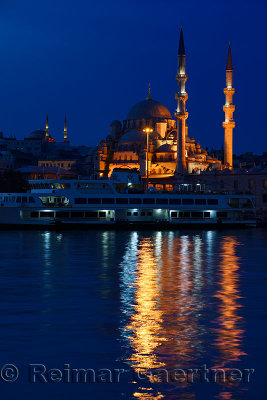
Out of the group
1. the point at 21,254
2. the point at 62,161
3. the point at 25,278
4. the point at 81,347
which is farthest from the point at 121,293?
the point at 62,161

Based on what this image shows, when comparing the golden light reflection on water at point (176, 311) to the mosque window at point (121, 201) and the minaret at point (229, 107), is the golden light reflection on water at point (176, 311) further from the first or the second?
the minaret at point (229, 107)

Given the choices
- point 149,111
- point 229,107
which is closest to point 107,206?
point 229,107

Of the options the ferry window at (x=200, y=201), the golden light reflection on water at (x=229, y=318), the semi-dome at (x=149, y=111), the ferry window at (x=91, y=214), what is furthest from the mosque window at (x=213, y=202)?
the semi-dome at (x=149, y=111)

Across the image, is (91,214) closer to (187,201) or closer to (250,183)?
(187,201)

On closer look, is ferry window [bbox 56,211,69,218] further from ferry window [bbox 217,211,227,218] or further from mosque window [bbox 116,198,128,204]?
ferry window [bbox 217,211,227,218]

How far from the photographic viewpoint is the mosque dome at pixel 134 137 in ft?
417

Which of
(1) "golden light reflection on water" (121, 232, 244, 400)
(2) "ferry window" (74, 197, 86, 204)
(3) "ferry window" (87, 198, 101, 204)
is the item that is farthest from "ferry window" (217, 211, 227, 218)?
(1) "golden light reflection on water" (121, 232, 244, 400)

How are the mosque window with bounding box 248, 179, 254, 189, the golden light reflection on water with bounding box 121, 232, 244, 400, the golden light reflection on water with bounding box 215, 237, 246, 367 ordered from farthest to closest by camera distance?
the mosque window with bounding box 248, 179, 254, 189 < the golden light reflection on water with bounding box 215, 237, 246, 367 < the golden light reflection on water with bounding box 121, 232, 244, 400

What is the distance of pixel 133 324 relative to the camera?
14.1m

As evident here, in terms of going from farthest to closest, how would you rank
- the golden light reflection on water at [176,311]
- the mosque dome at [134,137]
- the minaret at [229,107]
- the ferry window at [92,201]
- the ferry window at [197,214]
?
the mosque dome at [134,137]
the minaret at [229,107]
the ferry window at [197,214]
the ferry window at [92,201]
the golden light reflection on water at [176,311]

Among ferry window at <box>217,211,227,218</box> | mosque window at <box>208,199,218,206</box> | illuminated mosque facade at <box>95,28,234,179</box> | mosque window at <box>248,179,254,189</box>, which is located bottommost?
ferry window at <box>217,211,227,218</box>

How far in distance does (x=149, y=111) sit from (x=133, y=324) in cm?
12144

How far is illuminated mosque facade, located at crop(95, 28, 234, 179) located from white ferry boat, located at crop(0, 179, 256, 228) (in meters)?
41.1

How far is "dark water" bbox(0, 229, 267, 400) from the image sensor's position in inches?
390
